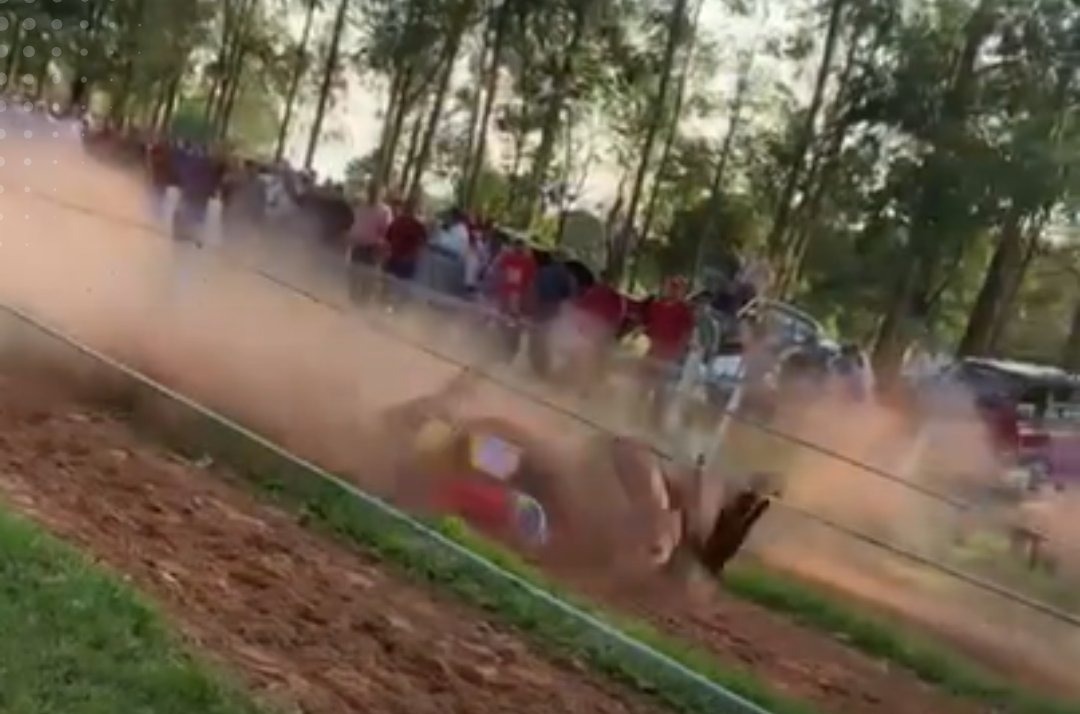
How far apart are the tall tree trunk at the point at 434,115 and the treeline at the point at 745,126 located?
0.13 feet

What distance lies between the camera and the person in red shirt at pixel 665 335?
11969 mm

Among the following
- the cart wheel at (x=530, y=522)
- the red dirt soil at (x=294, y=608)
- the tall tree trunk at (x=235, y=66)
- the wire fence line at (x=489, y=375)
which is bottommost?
the cart wheel at (x=530, y=522)

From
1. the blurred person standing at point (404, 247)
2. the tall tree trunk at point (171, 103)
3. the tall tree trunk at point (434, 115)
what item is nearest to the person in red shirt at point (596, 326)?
the blurred person standing at point (404, 247)

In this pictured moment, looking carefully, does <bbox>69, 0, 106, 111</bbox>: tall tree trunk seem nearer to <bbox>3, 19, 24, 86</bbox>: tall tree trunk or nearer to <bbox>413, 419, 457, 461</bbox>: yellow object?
<bbox>3, 19, 24, 86</bbox>: tall tree trunk

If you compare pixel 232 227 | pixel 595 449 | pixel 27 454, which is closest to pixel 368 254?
pixel 232 227

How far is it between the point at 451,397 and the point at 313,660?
170 inches

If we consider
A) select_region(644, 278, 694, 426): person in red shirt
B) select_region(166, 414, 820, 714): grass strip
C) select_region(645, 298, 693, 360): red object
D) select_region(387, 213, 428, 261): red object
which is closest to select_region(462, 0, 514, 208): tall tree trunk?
select_region(387, 213, 428, 261): red object

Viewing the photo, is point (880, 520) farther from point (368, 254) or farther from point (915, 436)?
point (368, 254)

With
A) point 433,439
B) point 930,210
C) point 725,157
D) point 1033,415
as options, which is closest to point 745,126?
Result: point 725,157

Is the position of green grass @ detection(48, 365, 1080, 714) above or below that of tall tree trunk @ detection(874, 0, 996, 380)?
below

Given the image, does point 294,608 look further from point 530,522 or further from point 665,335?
point 665,335

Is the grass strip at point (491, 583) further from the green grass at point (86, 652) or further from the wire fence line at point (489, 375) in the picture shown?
the wire fence line at point (489, 375)

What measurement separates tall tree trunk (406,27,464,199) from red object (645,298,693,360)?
8.51 m

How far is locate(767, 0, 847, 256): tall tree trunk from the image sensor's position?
871 inches
